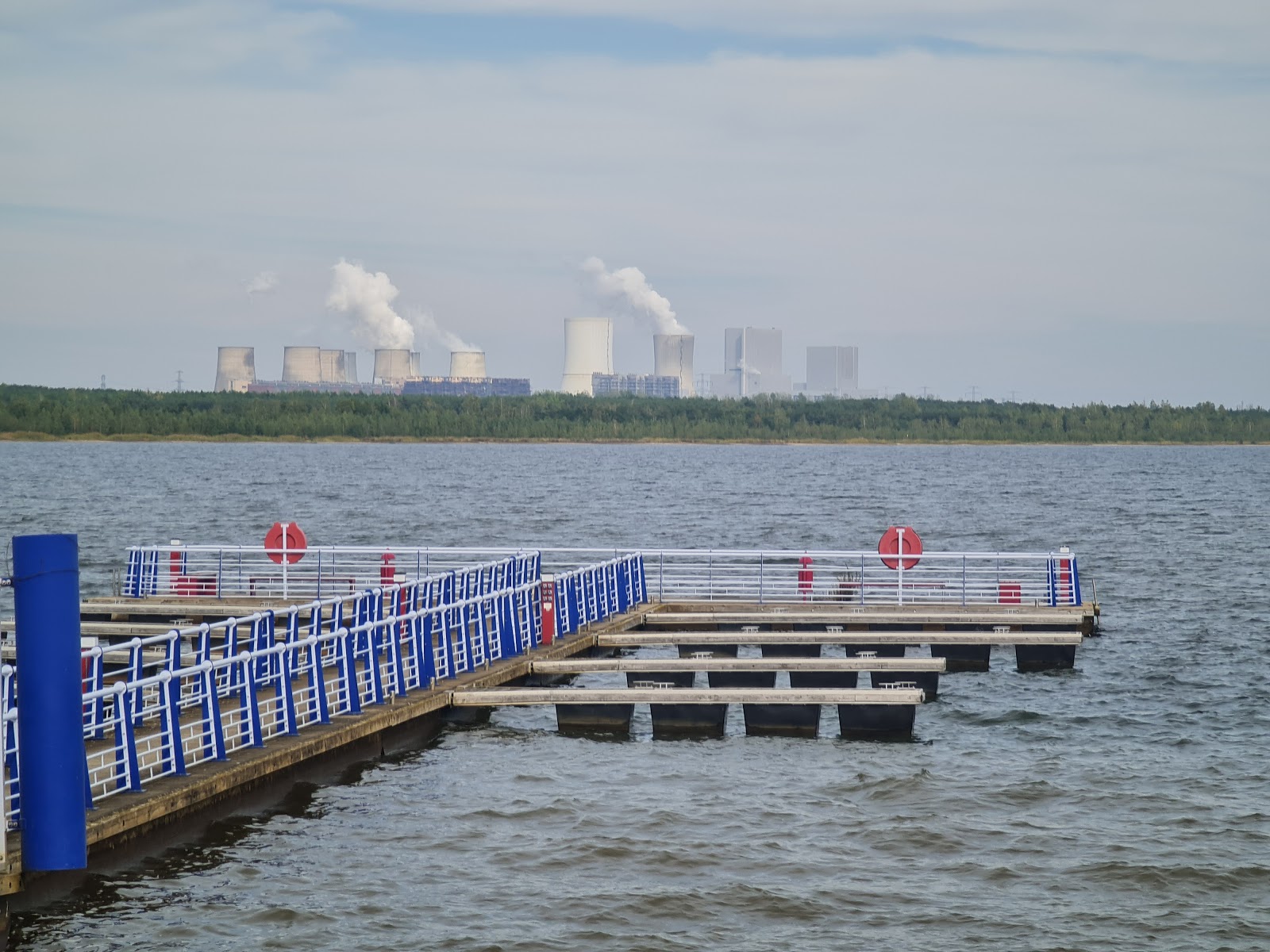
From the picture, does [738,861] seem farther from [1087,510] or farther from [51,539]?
[1087,510]

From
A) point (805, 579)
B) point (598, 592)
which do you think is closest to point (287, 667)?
point (598, 592)

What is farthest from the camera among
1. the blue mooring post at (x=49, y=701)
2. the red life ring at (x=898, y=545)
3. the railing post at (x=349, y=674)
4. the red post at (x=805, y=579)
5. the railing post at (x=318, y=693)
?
the red post at (x=805, y=579)

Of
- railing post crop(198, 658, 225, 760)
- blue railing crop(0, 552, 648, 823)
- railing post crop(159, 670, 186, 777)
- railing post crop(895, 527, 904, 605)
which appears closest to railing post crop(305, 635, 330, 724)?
blue railing crop(0, 552, 648, 823)

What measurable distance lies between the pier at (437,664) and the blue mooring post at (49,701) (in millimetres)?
70

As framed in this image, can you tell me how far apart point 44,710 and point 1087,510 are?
86.8m

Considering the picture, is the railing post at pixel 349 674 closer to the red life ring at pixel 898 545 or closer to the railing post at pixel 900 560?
the railing post at pixel 900 560

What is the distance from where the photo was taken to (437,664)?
76.2ft

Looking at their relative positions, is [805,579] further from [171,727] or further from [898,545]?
[171,727]

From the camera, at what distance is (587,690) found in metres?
22.7

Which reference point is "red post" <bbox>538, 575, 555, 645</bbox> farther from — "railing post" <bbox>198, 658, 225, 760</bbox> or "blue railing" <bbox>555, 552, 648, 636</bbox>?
"railing post" <bbox>198, 658, 225, 760</bbox>

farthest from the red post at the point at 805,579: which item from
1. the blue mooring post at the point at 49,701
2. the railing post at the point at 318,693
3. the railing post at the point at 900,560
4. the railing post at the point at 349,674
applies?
the blue mooring post at the point at 49,701

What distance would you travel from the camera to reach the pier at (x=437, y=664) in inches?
621

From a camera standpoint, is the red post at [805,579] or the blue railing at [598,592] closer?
the blue railing at [598,592]

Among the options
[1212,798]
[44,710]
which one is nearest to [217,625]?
[44,710]
